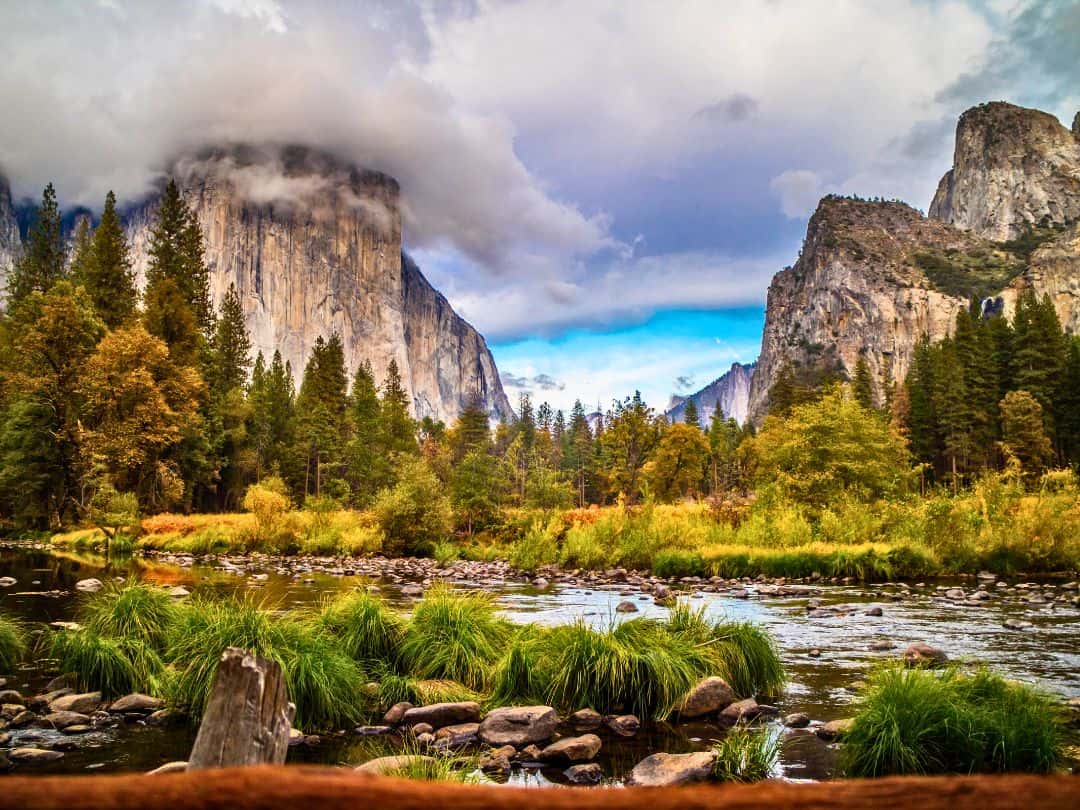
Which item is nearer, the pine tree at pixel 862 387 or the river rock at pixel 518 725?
the river rock at pixel 518 725

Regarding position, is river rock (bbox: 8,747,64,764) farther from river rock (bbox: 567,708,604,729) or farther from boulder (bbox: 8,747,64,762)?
river rock (bbox: 567,708,604,729)

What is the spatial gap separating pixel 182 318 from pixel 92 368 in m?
12.6

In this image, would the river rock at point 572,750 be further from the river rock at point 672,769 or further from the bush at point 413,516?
the bush at point 413,516

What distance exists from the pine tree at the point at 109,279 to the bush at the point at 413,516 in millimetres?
28325

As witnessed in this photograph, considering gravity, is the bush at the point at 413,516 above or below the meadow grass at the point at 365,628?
above

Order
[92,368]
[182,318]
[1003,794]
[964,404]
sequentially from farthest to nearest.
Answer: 1. [964,404]
2. [182,318]
3. [92,368]
4. [1003,794]

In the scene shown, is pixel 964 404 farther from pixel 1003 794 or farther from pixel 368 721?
pixel 1003 794

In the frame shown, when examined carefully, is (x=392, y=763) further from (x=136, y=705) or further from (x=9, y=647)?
(x=9, y=647)

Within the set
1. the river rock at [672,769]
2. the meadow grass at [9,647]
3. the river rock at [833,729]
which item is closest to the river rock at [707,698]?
the river rock at [833,729]

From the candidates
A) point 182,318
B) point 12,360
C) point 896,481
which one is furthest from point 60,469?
point 896,481

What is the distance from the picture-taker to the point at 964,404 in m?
63.7

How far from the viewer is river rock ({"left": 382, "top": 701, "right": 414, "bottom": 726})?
7287 mm

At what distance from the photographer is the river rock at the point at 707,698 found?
297 inches

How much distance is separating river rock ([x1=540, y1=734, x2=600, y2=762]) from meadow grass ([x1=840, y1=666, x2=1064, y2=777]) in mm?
1983
